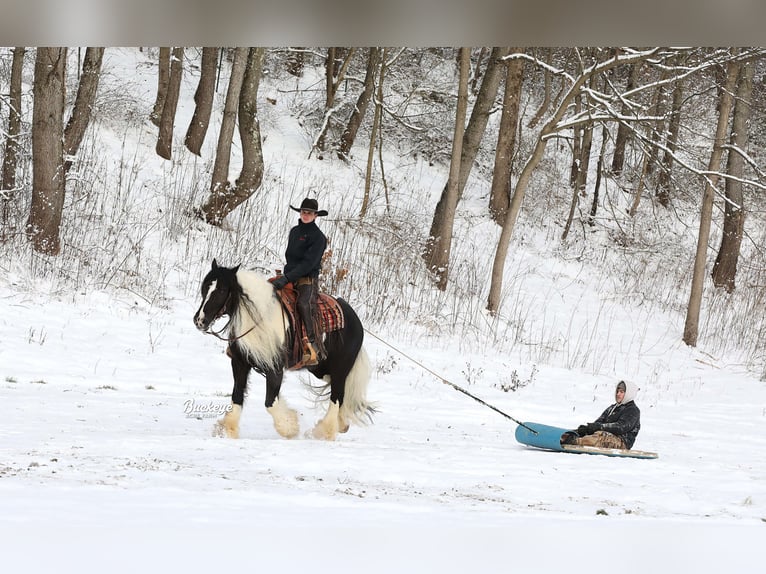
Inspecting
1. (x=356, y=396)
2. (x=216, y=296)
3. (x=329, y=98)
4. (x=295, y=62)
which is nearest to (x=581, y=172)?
(x=329, y=98)

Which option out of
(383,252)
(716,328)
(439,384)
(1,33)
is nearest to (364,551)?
(1,33)

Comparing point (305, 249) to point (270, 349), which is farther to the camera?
point (305, 249)

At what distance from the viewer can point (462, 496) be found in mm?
5695

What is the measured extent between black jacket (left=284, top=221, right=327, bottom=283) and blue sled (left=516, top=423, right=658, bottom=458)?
2.47 metres

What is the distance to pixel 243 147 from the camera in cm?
1641

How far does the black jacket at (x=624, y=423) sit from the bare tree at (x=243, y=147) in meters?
9.16

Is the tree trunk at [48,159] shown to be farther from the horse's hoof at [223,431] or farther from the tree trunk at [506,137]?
the tree trunk at [506,137]

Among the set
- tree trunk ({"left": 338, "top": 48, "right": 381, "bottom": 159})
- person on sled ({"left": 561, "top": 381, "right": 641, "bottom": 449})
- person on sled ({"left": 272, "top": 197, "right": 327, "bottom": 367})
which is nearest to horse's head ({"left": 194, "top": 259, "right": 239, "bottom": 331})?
person on sled ({"left": 272, "top": 197, "right": 327, "bottom": 367})

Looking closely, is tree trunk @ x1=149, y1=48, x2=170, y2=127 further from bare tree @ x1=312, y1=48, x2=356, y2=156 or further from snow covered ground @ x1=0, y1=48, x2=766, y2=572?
snow covered ground @ x1=0, y1=48, x2=766, y2=572

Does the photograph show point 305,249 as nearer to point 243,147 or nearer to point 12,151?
point 12,151

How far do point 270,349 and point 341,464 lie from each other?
1.25 meters

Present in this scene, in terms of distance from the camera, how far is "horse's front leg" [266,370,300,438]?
736cm

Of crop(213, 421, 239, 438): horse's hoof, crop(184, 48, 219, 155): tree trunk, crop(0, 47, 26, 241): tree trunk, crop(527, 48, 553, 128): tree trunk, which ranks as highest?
crop(527, 48, 553, 128): tree trunk

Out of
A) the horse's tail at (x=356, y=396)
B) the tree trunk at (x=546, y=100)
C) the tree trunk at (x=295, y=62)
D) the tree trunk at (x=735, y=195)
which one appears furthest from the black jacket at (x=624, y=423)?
the tree trunk at (x=295, y=62)
